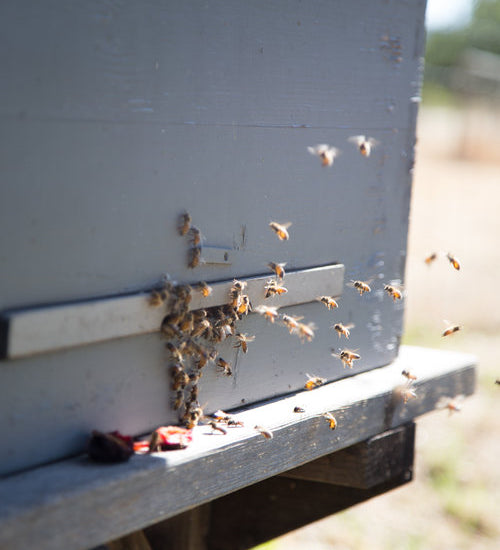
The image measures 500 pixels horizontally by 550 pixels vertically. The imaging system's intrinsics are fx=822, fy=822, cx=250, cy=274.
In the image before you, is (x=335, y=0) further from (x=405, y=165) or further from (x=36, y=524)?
(x=36, y=524)

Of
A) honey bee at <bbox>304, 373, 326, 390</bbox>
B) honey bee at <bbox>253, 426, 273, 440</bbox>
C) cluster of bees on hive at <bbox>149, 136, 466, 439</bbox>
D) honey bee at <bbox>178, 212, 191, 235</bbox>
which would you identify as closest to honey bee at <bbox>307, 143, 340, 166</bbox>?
cluster of bees on hive at <bbox>149, 136, 466, 439</bbox>

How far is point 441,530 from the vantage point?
14.8 feet

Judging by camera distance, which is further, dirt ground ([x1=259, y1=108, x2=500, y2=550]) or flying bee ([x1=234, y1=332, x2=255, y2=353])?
dirt ground ([x1=259, y1=108, x2=500, y2=550])

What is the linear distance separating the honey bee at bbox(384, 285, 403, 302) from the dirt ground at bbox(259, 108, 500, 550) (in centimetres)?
220

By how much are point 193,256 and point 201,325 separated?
0.45ft

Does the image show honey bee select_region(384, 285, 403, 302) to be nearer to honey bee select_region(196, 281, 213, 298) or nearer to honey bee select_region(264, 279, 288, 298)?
honey bee select_region(264, 279, 288, 298)

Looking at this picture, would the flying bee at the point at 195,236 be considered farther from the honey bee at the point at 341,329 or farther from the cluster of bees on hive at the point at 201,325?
the honey bee at the point at 341,329

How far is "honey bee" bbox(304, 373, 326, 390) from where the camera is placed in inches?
78.7

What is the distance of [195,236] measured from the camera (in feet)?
5.35

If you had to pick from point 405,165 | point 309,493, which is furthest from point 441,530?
point 405,165

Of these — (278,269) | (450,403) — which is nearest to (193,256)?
(278,269)

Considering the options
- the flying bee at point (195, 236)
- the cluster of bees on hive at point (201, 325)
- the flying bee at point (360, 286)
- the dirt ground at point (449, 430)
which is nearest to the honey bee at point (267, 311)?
the cluster of bees on hive at point (201, 325)

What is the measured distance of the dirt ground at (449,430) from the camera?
4.51 m

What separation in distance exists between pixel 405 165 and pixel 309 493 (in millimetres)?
981
